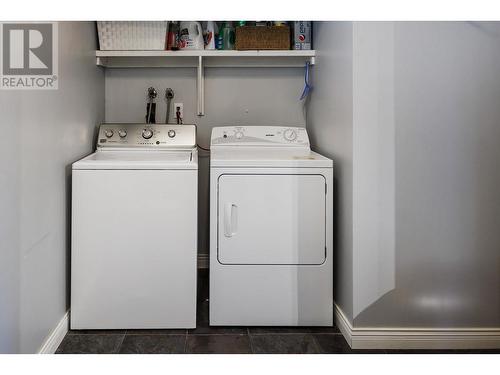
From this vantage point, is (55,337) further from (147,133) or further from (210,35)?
(210,35)

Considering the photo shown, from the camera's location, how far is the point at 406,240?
207cm

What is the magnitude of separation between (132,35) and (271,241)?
1625mm

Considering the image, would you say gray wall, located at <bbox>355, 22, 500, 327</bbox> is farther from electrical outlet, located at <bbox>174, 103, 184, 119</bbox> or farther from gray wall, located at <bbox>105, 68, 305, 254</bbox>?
electrical outlet, located at <bbox>174, 103, 184, 119</bbox>

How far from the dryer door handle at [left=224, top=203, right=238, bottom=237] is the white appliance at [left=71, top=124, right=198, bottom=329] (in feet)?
0.52

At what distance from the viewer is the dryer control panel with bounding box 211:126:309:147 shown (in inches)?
111

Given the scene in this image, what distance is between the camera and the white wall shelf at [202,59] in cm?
289

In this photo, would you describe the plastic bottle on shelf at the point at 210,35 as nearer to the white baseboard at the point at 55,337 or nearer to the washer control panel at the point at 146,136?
the washer control panel at the point at 146,136

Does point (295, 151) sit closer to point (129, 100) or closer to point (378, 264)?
point (378, 264)

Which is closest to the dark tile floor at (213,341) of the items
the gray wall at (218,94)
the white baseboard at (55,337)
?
the white baseboard at (55,337)

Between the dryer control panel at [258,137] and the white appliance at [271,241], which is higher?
the dryer control panel at [258,137]

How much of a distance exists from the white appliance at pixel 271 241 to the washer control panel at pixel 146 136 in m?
0.64

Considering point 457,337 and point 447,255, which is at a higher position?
point 447,255

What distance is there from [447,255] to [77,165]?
1795 mm
